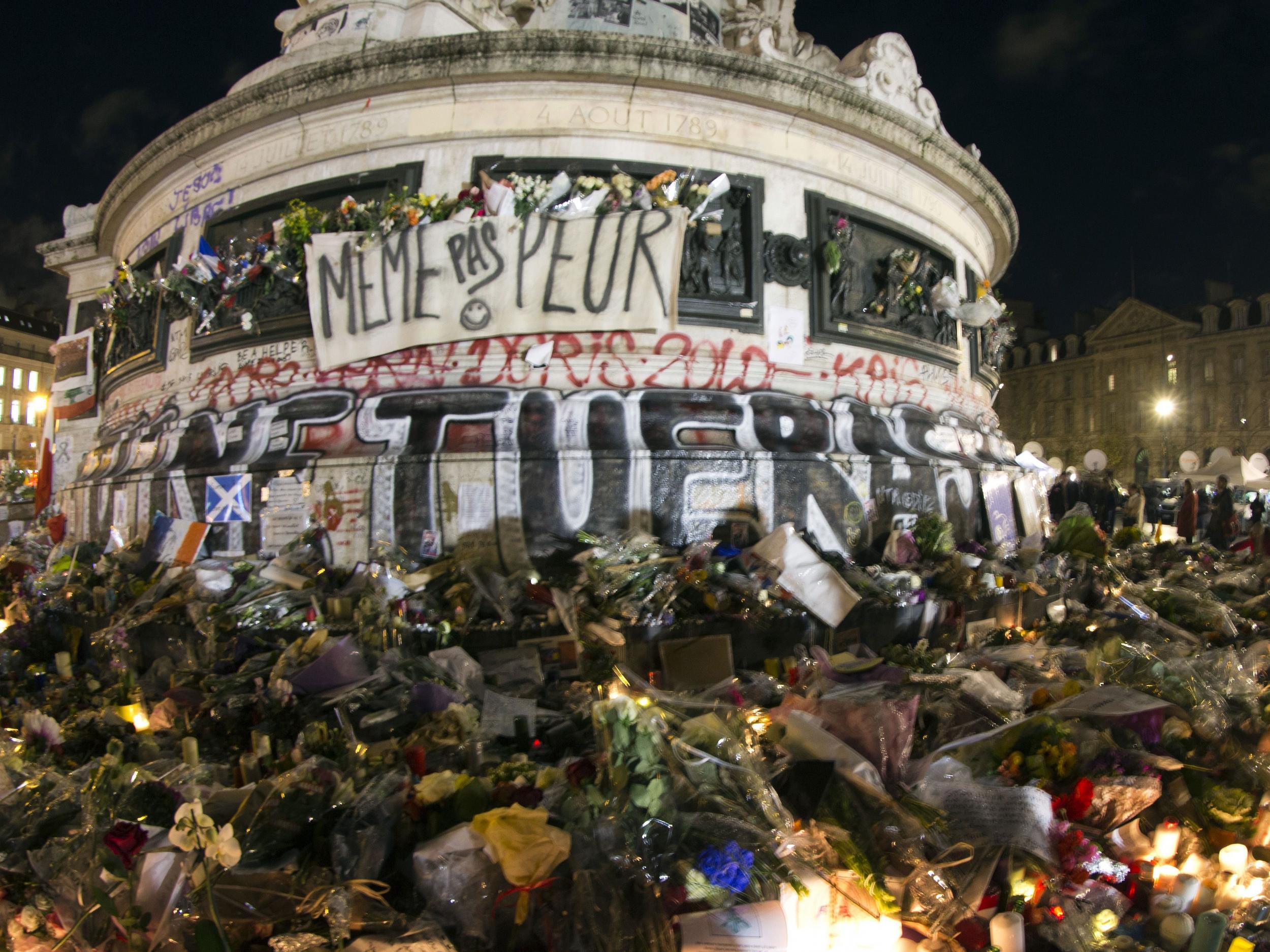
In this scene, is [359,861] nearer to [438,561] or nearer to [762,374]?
[438,561]

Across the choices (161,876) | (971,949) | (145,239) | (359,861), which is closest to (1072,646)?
(971,949)

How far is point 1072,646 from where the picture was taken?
640 cm

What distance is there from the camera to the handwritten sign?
8.02m

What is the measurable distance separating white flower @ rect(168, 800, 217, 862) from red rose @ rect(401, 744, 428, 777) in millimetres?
1069

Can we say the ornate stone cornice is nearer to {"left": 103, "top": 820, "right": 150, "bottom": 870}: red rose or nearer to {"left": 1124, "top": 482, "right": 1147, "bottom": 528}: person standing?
{"left": 103, "top": 820, "right": 150, "bottom": 870}: red rose

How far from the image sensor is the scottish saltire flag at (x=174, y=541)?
8000mm

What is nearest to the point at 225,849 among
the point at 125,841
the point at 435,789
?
the point at 125,841

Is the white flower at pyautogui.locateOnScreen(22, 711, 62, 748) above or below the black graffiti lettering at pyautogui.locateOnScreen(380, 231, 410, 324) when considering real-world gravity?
below

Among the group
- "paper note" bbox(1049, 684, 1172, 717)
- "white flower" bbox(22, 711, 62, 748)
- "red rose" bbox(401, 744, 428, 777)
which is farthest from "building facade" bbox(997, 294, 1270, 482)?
"white flower" bbox(22, 711, 62, 748)

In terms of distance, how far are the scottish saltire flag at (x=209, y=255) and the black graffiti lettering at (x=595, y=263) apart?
15.4 feet

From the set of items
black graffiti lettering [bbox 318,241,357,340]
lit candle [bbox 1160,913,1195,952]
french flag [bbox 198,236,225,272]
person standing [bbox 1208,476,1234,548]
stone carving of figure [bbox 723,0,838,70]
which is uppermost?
stone carving of figure [bbox 723,0,838,70]

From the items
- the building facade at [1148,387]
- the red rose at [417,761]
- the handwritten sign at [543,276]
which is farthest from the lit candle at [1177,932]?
the building facade at [1148,387]

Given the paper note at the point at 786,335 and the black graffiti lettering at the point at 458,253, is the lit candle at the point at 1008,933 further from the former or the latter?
the black graffiti lettering at the point at 458,253

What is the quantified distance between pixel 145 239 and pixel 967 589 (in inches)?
467
